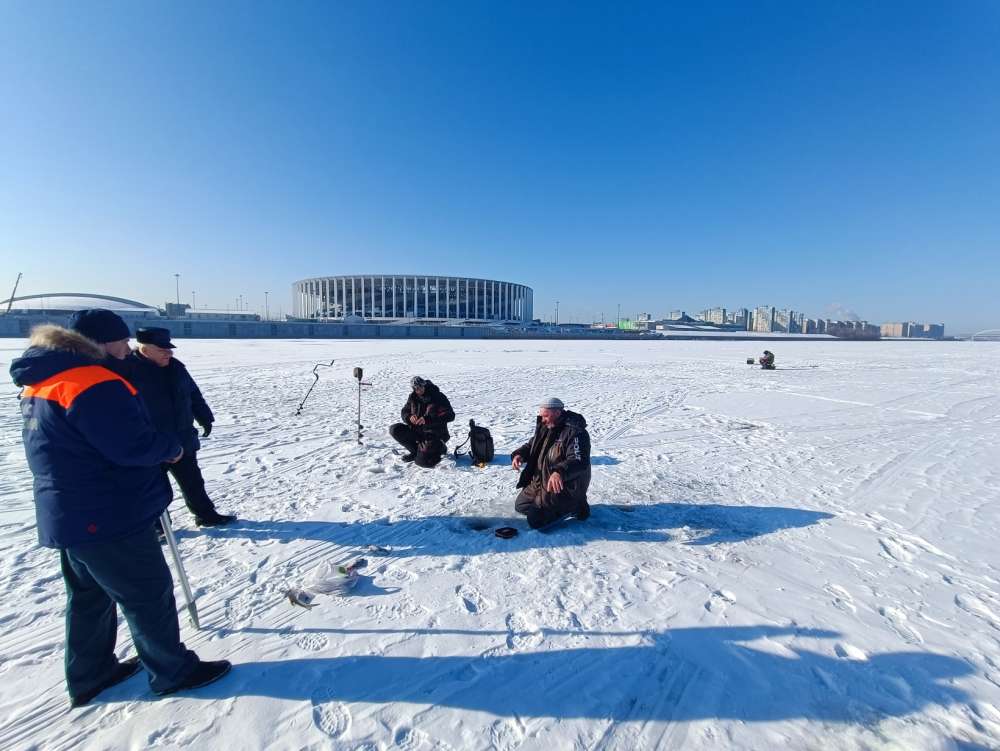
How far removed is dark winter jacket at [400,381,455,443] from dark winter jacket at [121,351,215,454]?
9.06 ft

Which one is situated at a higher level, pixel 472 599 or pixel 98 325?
pixel 98 325

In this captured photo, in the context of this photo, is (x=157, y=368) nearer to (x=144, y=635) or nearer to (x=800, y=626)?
(x=144, y=635)

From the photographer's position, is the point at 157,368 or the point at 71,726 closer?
the point at 71,726

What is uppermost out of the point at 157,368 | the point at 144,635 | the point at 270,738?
the point at 157,368

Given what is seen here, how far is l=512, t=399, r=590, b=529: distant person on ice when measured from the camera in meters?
4.28

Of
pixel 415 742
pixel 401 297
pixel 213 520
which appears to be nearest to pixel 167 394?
pixel 213 520

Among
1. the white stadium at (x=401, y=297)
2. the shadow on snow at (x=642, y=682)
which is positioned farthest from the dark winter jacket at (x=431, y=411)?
the white stadium at (x=401, y=297)

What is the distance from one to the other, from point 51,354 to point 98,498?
2.27 feet

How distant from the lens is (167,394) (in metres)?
4.01

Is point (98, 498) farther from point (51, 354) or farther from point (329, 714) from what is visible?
point (329, 714)

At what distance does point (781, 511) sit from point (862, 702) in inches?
111

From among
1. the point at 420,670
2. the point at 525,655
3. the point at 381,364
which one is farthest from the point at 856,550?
the point at 381,364

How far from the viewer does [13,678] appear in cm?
254

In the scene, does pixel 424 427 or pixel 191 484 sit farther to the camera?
pixel 424 427
